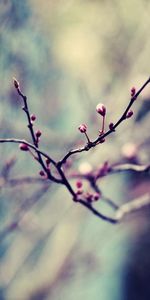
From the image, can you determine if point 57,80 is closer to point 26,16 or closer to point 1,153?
point 26,16

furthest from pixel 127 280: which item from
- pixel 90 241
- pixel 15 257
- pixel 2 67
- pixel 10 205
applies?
pixel 2 67

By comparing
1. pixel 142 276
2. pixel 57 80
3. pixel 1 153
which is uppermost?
pixel 57 80

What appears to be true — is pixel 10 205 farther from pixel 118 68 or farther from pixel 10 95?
pixel 118 68

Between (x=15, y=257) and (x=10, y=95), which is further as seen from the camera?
(x=15, y=257)

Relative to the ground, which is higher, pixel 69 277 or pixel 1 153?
pixel 1 153

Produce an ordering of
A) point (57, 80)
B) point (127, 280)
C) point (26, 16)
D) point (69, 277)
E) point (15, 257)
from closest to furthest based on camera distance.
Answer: point (26, 16), point (15, 257), point (57, 80), point (69, 277), point (127, 280)

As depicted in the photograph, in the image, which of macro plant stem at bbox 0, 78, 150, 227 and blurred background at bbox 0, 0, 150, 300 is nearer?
macro plant stem at bbox 0, 78, 150, 227

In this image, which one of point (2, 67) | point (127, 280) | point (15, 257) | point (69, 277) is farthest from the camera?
point (127, 280)

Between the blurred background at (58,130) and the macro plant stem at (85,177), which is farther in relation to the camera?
the blurred background at (58,130)

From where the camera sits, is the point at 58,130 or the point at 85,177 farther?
the point at 58,130

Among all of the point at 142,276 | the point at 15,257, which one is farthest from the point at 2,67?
the point at 142,276
